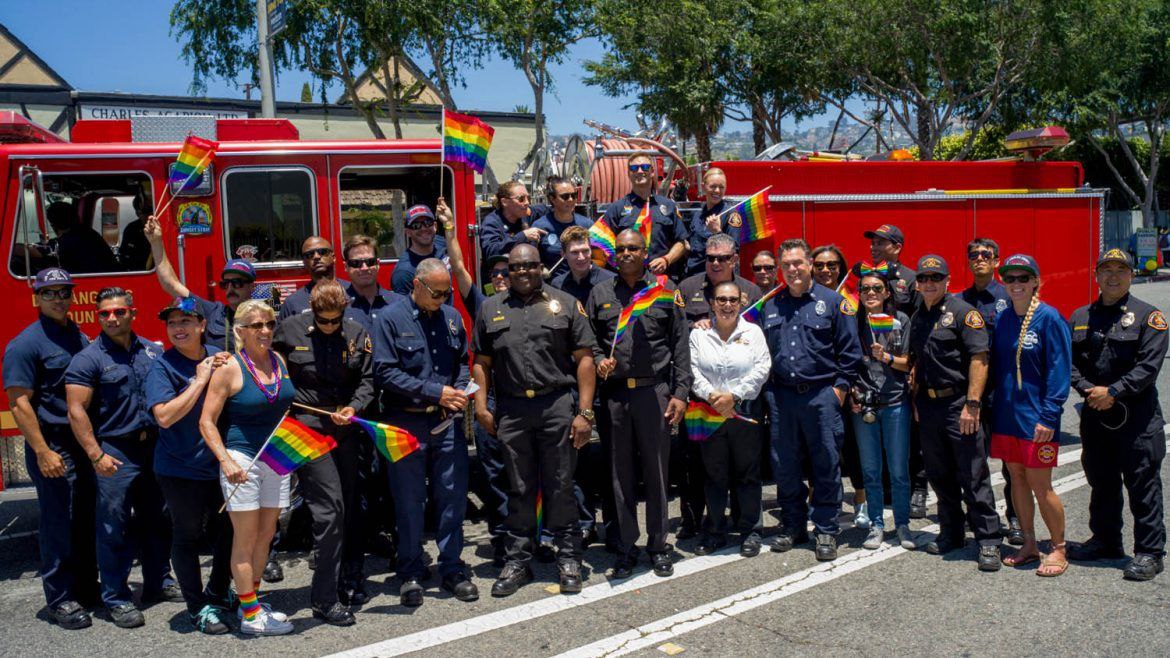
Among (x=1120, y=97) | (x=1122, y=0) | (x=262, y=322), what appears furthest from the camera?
(x=1120, y=97)

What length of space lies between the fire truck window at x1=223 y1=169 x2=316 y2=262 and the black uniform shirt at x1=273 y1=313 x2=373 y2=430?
1515 mm

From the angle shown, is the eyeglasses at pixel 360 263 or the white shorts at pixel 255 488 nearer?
the white shorts at pixel 255 488

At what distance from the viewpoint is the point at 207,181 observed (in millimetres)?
6820

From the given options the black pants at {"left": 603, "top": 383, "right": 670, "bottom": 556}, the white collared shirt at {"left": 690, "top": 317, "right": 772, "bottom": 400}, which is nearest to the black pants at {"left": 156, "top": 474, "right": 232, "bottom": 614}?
the black pants at {"left": 603, "top": 383, "right": 670, "bottom": 556}

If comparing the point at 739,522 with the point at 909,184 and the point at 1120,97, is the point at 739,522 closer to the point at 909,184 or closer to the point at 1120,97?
the point at 909,184

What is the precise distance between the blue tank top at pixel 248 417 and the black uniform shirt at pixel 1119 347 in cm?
460

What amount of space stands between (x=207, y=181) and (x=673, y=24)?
1922 cm

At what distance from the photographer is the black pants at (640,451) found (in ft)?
20.0

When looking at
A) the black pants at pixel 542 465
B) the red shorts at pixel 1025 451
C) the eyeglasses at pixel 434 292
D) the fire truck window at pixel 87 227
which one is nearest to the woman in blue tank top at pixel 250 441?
the eyeglasses at pixel 434 292

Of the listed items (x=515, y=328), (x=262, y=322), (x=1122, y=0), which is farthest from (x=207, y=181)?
(x=1122, y=0)

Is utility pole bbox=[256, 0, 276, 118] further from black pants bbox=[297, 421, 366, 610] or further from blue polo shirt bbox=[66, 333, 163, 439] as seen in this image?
black pants bbox=[297, 421, 366, 610]

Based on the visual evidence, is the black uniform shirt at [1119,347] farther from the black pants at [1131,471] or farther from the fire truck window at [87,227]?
the fire truck window at [87,227]

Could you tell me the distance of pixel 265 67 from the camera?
44.6 ft

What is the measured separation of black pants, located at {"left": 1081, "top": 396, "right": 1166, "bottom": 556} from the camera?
575 centimetres
